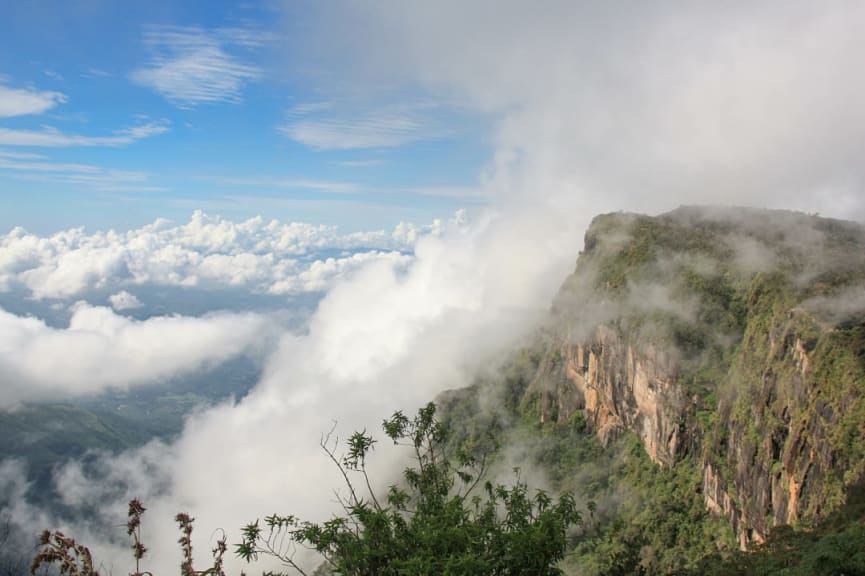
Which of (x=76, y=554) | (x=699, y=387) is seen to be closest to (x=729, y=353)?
(x=699, y=387)

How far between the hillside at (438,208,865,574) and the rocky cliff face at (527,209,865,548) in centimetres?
22

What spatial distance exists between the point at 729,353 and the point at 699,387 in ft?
24.2

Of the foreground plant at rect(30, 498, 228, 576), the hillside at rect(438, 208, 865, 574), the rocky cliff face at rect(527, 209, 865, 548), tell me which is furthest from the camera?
the hillside at rect(438, 208, 865, 574)

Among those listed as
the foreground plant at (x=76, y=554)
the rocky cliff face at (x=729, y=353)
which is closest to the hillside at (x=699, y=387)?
the rocky cliff face at (x=729, y=353)

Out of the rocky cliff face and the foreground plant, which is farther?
the rocky cliff face

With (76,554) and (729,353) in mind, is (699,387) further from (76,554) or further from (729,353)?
(76,554)

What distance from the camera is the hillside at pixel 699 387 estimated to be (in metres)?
49.8

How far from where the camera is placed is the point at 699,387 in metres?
77.2

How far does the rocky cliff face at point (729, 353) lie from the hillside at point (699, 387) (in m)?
0.22

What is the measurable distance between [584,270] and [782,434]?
219 ft

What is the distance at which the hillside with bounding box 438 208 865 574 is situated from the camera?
49750 mm

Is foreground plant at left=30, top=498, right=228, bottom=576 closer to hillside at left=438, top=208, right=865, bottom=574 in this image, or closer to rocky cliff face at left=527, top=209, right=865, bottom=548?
hillside at left=438, top=208, right=865, bottom=574

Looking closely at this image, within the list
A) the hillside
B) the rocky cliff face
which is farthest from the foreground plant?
the rocky cliff face

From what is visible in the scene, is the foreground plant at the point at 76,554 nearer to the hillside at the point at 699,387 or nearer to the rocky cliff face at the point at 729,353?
the hillside at the point at 699,387
